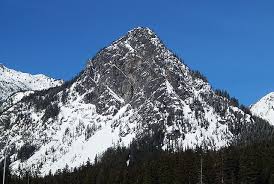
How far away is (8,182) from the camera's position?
643 ft

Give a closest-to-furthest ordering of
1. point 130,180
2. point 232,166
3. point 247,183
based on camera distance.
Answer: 1. point 247,183
2. point 232,166
3. point 130,180

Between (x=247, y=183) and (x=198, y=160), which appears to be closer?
(x=247, y=183)

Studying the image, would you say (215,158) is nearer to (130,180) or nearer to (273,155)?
(273,155)

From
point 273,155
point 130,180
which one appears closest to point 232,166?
point 273,155

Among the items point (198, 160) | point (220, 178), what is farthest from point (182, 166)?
point (220, 178)

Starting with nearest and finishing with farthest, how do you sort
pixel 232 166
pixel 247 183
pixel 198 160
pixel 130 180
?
1. pixel 247 183
2. pixel 232 166
3. pixel 198 160
4. pixel 130 180

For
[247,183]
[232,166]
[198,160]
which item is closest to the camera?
[247,183]

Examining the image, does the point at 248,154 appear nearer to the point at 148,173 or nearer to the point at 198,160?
the point at 198,160

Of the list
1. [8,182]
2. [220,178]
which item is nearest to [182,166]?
[220,178]

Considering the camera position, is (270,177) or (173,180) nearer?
(270,177)

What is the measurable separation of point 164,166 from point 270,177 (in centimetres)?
3665

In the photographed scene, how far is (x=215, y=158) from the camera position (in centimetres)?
17925

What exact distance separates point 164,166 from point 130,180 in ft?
52.8

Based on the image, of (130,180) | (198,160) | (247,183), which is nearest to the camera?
(247,183)
